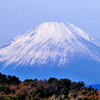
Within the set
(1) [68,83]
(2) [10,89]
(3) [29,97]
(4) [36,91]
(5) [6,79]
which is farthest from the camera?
(5) [6,79]

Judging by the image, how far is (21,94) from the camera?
19.1 meters

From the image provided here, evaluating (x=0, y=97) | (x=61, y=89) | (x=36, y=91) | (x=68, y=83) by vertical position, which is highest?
(x=68, y=83)

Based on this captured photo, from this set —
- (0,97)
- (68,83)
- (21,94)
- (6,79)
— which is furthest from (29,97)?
(6,79)

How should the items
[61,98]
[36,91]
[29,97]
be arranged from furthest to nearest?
[36,91]
[29,97]
[61,98]

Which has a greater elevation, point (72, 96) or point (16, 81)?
point (16, 81)

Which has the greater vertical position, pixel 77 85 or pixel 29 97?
pixel 77 85

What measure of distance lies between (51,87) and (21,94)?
4374 mm

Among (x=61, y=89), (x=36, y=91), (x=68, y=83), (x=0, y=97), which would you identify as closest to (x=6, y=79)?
(x=68, y=83)

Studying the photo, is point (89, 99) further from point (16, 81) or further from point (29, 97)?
point (16, 81)

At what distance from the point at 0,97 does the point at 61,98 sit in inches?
111

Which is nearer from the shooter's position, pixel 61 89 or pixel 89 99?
pixel 89 99

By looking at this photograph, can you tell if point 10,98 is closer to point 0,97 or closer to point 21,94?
point 0,97

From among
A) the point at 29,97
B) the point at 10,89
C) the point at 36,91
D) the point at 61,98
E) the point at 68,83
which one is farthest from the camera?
the point at 68,83

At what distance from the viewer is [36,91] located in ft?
66.1
